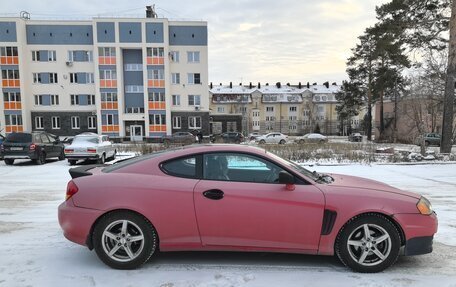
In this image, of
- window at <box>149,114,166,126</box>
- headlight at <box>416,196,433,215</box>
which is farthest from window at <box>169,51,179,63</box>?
headlight at <box>416,196,433,215</box>

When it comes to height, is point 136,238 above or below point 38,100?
below

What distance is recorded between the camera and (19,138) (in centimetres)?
1666

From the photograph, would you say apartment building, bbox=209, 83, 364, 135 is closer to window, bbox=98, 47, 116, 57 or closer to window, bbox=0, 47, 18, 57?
window, bbox=98, 47, 116, 57

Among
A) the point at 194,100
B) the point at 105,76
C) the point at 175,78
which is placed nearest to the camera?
the point at 105,76

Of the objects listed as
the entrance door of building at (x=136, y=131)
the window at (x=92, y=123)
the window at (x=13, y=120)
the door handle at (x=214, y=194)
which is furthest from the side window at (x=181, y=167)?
the window at (x=13, y=120)

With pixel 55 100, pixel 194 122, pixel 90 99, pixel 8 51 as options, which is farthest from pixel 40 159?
pixel 8 51

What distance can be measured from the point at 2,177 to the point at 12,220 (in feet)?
23.8

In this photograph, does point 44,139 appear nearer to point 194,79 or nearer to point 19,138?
point 19,138

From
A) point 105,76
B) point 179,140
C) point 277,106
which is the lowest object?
point 179,140

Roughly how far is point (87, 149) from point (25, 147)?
2.85 meters

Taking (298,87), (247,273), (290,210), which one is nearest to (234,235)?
(247,273)

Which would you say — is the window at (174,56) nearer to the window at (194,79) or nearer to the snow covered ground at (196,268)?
the window at (194,79)

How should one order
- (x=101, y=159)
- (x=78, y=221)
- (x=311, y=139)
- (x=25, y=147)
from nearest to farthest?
1. (x=78, y=221)
2. (x=25, y=147)
3. (x=101, y=159)
4. (x=311, y=139)

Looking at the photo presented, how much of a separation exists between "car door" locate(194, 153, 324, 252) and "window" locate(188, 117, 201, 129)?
149 ft
